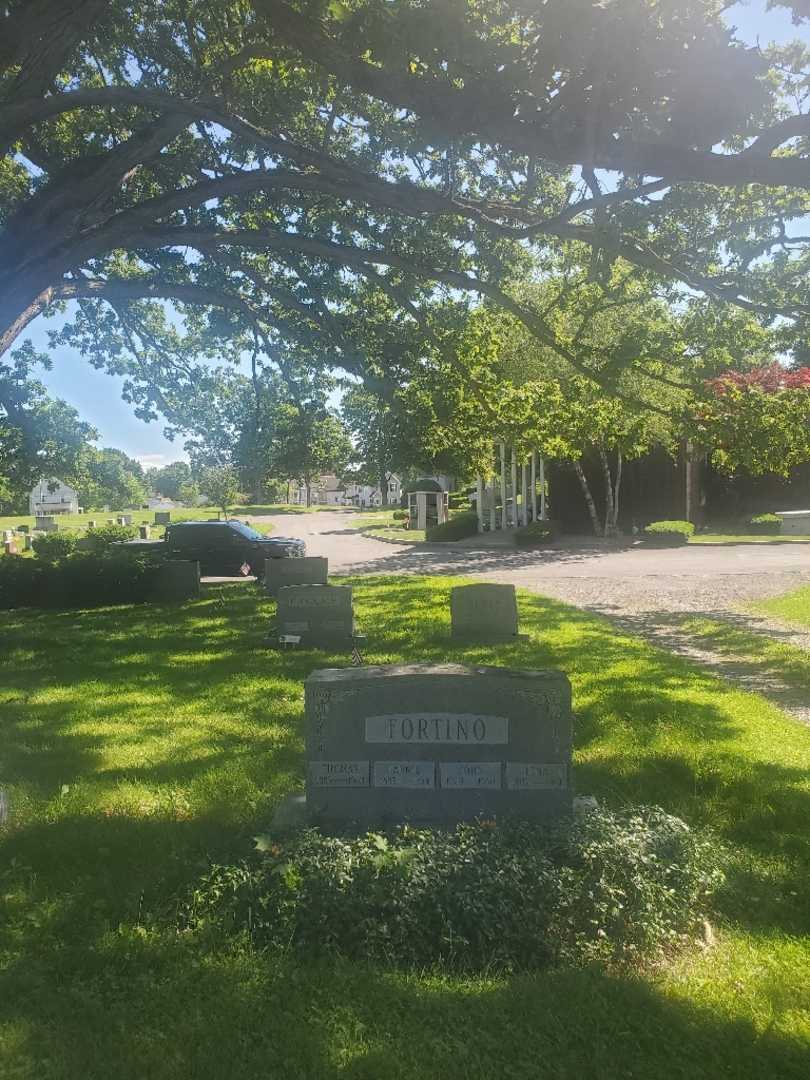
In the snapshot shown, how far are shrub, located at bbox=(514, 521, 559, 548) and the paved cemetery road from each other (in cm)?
80

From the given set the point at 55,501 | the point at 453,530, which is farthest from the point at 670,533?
the point at 55,501

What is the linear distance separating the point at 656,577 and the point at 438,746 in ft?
54.2

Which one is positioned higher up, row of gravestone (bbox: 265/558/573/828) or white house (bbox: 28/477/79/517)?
white house (bbox: 28/477/79/517)

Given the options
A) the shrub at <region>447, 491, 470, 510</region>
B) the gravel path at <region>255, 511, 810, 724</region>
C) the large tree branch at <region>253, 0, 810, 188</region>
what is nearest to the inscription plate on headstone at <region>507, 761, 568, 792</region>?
the gravel path at <region>255, 511, 810, 724</region>

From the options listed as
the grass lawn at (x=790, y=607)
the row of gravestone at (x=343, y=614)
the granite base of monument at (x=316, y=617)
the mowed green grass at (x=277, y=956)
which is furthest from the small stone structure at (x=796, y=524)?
the granite base of monument at (x=316, y=617)

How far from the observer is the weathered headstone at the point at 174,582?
687 inches

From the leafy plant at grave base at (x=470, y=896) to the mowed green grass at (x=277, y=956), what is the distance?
0.15 meters

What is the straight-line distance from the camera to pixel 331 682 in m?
4.82

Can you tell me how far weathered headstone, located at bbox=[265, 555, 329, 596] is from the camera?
1502cm

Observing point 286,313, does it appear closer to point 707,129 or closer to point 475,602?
point 475,602

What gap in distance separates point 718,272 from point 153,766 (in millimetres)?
9069

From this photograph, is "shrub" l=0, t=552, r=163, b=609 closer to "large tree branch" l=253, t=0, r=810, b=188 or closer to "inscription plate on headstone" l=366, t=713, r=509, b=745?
"large tree branch" l=253, t=0, r=810, b=188

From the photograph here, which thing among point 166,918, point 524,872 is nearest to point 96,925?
point 166,918

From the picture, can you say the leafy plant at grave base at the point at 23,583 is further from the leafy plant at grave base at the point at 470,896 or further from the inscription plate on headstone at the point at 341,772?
the leafy plant at grave base at the point at 470,896
